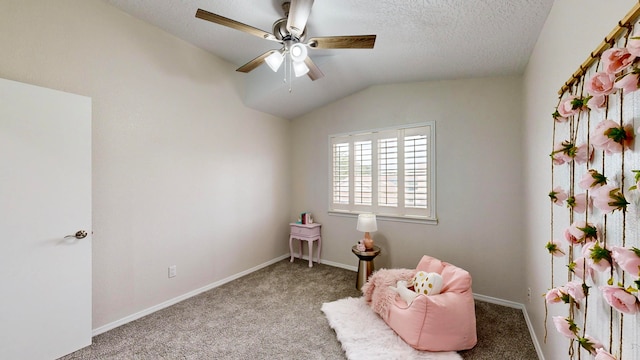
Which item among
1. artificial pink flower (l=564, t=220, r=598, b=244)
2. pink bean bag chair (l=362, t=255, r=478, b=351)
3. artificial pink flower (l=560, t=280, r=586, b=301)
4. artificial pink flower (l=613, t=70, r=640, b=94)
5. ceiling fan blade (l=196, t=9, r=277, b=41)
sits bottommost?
pink bean bag chair (l=362, t=255, r=478, b=351)

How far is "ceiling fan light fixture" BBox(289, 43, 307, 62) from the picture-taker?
1.99 m

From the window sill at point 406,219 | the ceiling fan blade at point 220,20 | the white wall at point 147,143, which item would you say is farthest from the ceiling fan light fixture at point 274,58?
the window sill at point 406,219

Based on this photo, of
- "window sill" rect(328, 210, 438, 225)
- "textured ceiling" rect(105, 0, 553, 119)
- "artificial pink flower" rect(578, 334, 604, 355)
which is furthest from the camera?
"window sill" rect(328, 210, 438, 225)

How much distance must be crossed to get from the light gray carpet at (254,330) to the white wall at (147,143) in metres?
0.30

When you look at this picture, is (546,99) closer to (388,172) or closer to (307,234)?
(388,172)

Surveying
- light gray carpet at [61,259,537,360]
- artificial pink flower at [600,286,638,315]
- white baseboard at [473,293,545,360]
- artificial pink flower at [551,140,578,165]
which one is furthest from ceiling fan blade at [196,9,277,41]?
white baseboard at [473,293,545,360]

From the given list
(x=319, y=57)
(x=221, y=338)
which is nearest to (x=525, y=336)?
(x=221, y=338)

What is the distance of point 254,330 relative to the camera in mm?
2275

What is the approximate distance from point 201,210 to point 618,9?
341 centimetres

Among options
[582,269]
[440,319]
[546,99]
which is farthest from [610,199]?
[440,319]

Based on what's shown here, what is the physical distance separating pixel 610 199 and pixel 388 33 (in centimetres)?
190

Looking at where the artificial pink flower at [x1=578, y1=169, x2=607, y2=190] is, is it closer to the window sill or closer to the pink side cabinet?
the window sill

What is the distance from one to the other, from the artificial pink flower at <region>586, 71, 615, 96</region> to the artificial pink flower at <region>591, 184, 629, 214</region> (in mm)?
295

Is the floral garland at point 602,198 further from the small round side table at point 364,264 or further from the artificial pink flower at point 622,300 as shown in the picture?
the small round side table at point 364,264
